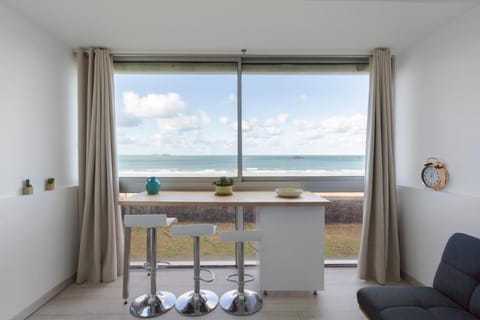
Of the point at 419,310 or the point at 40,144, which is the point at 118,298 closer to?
the point at 40,144

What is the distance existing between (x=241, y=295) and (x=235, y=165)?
1497mm

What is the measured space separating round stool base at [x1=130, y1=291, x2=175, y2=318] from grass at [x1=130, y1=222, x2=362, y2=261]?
35.7 inches

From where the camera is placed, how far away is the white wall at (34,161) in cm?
223

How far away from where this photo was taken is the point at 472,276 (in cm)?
188

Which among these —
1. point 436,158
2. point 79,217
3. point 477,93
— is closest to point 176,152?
point 79,217

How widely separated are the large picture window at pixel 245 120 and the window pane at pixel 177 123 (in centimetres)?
1

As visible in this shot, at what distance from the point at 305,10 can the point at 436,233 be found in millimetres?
2365

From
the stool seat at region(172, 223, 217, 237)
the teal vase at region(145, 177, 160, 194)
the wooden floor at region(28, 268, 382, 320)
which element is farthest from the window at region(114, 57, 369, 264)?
the stool seat at region(172, 223, 217, 237)

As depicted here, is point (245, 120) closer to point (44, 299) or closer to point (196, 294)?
point (196, 294)

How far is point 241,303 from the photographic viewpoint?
2531 millimetres

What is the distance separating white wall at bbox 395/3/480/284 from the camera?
229cm

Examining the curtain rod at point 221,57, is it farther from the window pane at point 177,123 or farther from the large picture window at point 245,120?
the window pane at point 177,123

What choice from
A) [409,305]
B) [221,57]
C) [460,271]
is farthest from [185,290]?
[221,57]

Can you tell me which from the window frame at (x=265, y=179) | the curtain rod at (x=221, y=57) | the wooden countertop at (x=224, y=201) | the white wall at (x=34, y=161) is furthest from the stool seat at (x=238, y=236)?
the curtain rod at (x=221, y=57)
